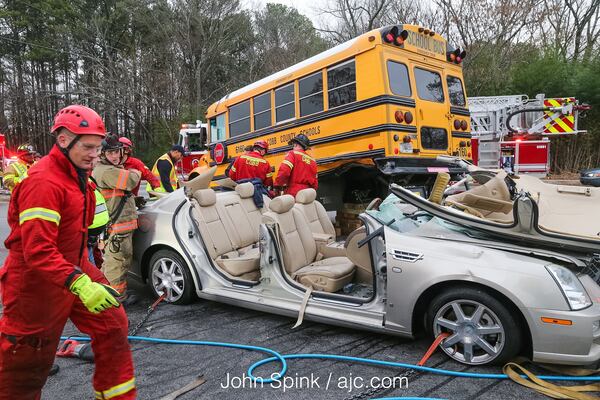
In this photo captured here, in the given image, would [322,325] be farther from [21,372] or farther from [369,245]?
[21,372]

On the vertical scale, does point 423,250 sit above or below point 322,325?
above

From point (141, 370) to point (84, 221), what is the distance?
1.34 metres

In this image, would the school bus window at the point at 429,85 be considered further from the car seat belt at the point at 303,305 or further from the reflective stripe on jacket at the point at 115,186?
the reflective stripe on jacket at the point at 115,186

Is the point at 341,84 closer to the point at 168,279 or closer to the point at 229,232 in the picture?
the point at 229,232

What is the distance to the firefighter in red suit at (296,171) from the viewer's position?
20.0 feet

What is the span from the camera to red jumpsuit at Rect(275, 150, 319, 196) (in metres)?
6.10

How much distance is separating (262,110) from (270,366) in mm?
6511

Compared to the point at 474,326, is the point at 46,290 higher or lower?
higher

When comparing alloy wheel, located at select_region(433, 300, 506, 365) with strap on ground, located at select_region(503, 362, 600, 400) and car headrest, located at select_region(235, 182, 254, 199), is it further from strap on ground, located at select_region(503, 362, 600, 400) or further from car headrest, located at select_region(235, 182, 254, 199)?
car headrest, located at select_region(235, 182, 254, 199)

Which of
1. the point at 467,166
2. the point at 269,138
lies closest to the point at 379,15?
the point at 269,138

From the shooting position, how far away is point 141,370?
302 centimetres

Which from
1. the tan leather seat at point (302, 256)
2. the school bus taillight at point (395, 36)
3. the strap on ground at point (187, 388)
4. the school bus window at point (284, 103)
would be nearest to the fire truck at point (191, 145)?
the school bus window at point (284, 103)

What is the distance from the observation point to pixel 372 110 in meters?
6.64

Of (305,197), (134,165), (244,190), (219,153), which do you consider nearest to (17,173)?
(134,165)
